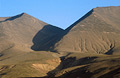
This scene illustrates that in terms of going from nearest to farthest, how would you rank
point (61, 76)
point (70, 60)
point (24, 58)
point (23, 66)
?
1. point (61, 76)
2. point (23, 66)
3. point (70, 60)
4. point (24, 58)

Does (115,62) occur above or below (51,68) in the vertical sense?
above

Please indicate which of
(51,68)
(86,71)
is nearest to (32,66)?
(51,68)

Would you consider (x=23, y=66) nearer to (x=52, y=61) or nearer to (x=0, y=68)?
(x=0, y=68)

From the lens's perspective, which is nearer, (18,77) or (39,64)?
(18,77)

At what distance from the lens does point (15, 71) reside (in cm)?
12875

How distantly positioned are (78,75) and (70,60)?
7582 cm

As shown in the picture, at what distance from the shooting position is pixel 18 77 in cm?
10906

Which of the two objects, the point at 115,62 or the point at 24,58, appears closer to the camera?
the point at 115,62

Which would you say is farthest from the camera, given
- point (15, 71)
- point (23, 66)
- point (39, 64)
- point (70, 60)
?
point (70, 60)

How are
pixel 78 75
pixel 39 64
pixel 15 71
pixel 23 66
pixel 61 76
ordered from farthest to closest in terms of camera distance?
pixel 39 64 < pixel 23 66 < pixel 15 71 < pixel 61 76 < pixel 78 75

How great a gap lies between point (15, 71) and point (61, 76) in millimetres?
34674

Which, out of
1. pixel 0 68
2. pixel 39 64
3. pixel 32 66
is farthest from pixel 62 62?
pixel 0 68

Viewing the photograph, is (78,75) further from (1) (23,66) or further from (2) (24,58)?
(2) (24,58)

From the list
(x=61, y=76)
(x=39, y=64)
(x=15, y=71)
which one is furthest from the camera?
(x=39, y=64)
